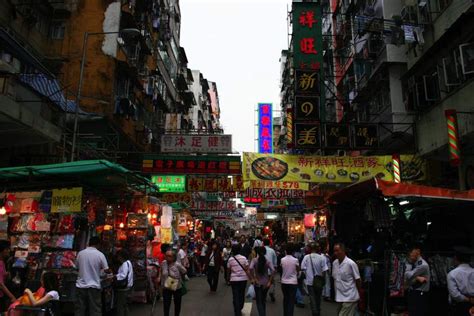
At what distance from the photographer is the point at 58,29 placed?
19734 millimetres

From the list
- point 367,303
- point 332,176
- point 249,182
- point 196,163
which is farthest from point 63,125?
point 367,303

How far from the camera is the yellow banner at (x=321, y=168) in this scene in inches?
564

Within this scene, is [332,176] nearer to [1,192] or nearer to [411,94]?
[411,94]

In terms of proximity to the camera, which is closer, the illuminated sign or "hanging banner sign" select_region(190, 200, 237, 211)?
the illuminated sign

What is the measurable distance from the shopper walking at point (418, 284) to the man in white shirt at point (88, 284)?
A: 5591 millimetres

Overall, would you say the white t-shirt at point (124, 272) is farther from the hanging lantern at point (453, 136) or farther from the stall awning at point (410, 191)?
the hanging lantern at point (453, 136)

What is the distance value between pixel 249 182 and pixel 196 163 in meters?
2.38

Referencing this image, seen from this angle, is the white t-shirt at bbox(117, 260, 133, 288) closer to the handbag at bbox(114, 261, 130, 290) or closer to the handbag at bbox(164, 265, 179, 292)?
the handbag at bbox(114, 261, 130, 290)

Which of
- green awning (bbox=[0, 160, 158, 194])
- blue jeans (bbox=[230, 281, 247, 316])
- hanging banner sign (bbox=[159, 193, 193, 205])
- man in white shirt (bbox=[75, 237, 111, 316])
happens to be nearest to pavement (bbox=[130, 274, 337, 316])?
blue jeans (bbox=[230, 281, 247, 316])

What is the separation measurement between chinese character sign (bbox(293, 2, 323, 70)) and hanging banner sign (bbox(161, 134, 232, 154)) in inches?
185

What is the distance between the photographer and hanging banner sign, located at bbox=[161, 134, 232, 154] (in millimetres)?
15961

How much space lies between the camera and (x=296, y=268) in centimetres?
822

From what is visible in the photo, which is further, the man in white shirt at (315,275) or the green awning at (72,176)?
the man in white shirt at (315,275)

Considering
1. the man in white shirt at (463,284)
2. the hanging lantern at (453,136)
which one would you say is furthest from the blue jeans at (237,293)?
the hanging lantern at (453,136)
